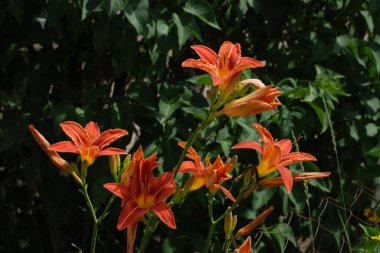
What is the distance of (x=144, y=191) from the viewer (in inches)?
49.8

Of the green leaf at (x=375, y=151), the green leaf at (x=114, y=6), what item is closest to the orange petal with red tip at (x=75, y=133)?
the green leaf at (x=114, y=6)

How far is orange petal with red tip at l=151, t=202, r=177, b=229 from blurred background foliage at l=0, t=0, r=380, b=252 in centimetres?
105

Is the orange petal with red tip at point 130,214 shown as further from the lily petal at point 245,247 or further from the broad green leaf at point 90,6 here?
the broad green leaf at point 90,6

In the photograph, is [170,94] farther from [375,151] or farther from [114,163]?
[114,163]

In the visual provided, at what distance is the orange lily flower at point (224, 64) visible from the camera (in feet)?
4.27

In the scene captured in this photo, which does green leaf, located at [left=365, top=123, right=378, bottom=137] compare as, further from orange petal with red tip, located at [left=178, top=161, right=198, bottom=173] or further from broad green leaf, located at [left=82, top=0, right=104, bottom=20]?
orange petal with red tip, located at [left=178, top=161, right=198, bottom=173]

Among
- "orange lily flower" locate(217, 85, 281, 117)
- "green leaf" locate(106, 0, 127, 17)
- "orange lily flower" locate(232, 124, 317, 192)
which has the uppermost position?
"orange lily flower" locate(217, 85, 281, 117)

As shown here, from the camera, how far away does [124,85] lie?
3.14 m

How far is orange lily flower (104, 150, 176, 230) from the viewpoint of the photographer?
4.10 feet

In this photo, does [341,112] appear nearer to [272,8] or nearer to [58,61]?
[272,8]

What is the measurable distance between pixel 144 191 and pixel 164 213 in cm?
5

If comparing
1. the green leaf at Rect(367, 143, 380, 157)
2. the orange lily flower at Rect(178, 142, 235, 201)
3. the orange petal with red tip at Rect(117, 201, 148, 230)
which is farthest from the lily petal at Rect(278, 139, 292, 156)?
the green leaf at Rect(367, 143, 380, 157)

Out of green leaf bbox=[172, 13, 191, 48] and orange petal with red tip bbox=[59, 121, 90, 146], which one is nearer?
orange petal with red tip bbox=[59, 121, 90, 146]

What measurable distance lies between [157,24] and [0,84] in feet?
2.51
